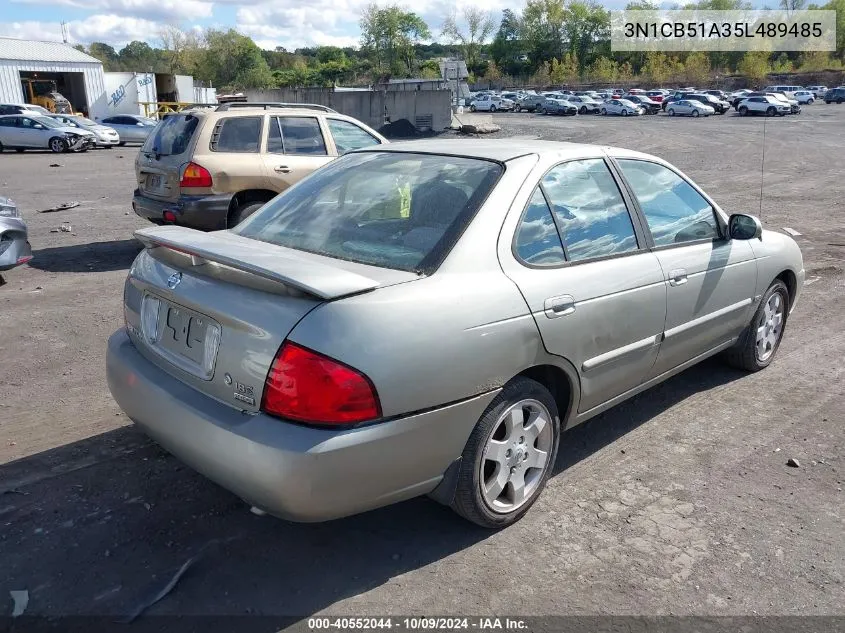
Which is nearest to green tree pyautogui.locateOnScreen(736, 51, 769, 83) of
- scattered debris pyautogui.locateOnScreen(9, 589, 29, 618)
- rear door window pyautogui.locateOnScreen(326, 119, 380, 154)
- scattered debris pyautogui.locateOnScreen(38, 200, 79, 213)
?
scattered debris pyautogui.locateOnScreen(38, 200, 79, 213)

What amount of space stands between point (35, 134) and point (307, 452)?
98.2ft

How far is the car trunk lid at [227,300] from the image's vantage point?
2588 mm

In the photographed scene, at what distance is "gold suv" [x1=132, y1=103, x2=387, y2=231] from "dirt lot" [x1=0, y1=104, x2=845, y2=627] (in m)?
2.82

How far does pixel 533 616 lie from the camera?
267cm

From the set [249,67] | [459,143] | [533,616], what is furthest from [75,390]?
[249,67]

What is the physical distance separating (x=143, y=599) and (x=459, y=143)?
2812 millimetres

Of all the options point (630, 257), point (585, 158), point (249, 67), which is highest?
point (249, 67)

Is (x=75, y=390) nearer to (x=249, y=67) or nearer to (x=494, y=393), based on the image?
(x=494, y=393)

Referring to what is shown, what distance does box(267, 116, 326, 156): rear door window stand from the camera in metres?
8.46

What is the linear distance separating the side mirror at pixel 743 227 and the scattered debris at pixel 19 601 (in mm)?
4308

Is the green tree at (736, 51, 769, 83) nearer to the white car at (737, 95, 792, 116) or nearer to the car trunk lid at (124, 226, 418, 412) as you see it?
the white car at (737, 95, 792, 116)

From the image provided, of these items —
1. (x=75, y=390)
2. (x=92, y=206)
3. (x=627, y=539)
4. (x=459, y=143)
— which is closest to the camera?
(x=627, y=539)

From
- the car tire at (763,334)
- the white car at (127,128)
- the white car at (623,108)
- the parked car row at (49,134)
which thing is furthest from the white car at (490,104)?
the car tire at (763,334)

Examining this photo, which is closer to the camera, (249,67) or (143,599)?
(143,599)
